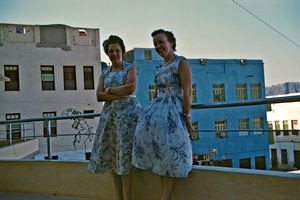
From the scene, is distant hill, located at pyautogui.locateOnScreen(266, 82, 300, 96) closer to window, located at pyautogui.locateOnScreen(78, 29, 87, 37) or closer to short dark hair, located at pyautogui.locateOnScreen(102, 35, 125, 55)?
window, located at pyautogui.locateOnScreen(78, 29, 87, 37)

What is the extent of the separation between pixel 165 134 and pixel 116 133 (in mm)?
553

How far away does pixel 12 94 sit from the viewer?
13.8m

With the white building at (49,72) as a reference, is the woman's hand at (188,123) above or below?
below

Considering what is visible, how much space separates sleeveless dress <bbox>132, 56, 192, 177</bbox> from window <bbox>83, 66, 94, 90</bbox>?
13046 millimetres

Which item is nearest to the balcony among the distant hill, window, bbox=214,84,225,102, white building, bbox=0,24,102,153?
white building, bbox=0,24,102,153

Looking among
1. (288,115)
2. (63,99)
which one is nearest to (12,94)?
(63,99)

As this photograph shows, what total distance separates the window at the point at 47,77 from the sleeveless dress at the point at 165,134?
13.0 meters

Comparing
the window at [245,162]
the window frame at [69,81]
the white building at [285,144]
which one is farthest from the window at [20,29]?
the white building at [285,144]

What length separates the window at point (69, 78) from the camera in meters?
14.6

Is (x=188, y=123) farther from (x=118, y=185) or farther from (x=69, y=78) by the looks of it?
(x=69, y=78)

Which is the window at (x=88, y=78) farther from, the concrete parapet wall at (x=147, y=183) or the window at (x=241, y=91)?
the concrete parapet wall at (x=147, y=183)

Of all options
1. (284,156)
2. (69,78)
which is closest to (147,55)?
(69,78)

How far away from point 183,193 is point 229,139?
17794 millimetres

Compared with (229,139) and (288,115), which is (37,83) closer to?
(229,139)
